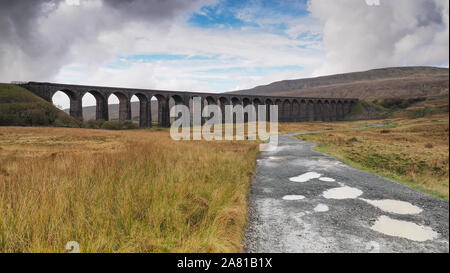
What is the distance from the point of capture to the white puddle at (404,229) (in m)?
3.22

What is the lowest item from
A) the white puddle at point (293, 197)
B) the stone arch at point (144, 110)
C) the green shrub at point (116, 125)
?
the white puddle at point (293, 197)

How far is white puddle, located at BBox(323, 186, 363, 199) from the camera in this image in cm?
522

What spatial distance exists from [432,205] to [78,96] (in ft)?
146

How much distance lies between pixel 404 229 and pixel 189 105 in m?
58.9

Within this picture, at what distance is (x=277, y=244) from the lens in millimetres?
3125

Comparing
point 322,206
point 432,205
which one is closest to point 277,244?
point 322,206

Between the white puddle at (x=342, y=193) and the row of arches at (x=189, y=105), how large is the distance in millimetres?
33824

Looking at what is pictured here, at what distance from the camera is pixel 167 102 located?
5044 centimetres

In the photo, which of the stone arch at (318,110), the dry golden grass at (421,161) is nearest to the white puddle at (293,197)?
the dry golden grass at (421,161)

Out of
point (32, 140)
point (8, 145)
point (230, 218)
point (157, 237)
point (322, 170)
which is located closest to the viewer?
point (157, 237)

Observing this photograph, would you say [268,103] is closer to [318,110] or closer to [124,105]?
[318,110]

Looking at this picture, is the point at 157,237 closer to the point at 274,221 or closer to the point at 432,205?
the point at 274,221

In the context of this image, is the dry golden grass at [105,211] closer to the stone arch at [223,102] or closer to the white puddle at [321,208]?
the white puddle at [321,208]
